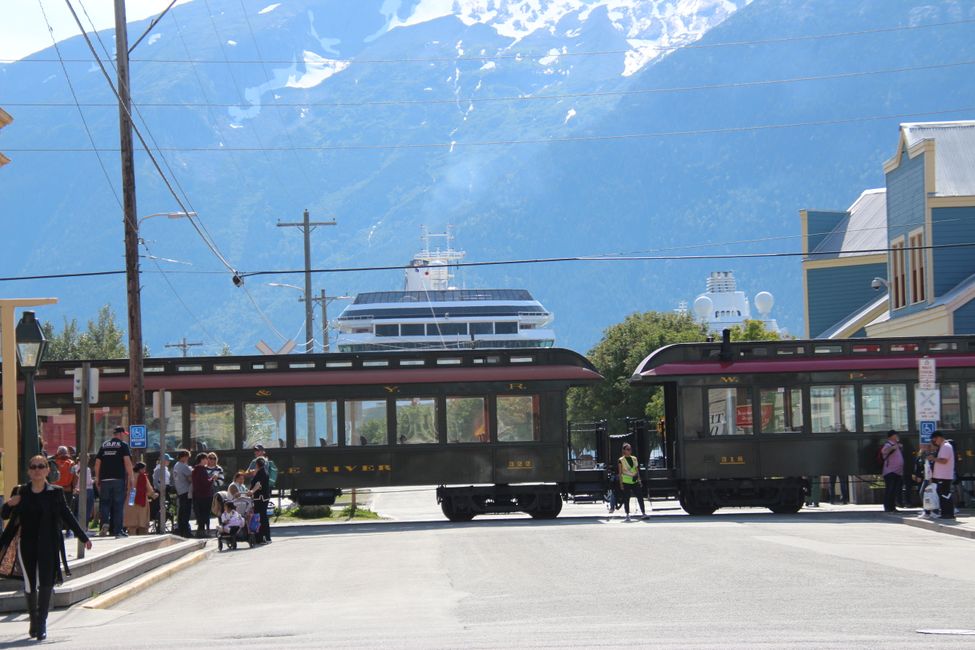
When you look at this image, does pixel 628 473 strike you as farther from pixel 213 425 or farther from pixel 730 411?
pixel 213 425

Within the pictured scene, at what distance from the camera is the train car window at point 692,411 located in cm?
2895

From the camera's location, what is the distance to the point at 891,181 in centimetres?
4459

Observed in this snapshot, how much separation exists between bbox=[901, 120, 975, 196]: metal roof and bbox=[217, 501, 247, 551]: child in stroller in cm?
2468

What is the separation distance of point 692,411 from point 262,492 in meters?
9.16

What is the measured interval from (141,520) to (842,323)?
1481 inches

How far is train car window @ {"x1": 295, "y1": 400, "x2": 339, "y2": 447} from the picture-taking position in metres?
29.1

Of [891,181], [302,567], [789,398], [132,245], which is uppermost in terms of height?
[891,181]

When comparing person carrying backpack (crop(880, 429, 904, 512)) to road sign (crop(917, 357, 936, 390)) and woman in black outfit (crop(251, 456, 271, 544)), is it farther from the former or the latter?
woman in black outfit (crop(251, 456, 271, 544))

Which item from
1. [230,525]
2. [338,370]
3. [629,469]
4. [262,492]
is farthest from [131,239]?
[629,469]

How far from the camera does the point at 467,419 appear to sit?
29281 mm

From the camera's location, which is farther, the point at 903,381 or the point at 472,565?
the point at 903,381

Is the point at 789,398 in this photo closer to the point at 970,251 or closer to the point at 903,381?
the point at 903,381

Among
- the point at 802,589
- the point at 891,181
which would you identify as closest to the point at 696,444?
the point at 802,589

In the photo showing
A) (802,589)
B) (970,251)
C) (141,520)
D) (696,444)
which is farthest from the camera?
(970,251)
